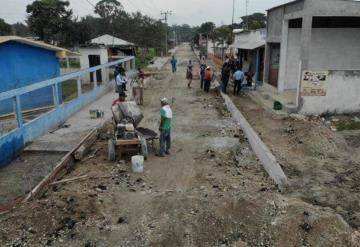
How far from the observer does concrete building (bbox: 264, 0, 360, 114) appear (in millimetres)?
15484

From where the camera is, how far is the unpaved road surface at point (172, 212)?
6.40 m

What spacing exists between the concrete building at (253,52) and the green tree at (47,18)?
23.2 m

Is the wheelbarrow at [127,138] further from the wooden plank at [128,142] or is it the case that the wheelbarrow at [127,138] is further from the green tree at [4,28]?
the green tree at [4,28]

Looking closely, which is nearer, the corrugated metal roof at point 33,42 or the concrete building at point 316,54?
the concrete building at point 316,54

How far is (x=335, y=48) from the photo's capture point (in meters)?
19.1

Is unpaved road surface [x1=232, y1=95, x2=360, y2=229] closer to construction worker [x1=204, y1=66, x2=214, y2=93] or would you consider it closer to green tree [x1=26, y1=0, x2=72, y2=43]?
construction worker [x1=204, y1=66, x2=214, y2=93]

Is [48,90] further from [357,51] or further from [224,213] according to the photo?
[357,51]

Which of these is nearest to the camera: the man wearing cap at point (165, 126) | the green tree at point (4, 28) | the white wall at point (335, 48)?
the man wearing cap at point (165, 126)

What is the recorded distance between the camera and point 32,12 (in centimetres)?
4609

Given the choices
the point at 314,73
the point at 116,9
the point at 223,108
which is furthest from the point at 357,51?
the point at 116,9

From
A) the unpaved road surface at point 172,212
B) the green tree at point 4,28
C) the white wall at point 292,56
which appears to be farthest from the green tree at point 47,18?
the unpaved road surface at point 172,212

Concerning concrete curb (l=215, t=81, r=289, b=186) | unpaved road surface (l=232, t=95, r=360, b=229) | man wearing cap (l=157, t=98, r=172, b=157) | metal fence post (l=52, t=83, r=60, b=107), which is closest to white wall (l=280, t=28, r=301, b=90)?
unpaved road surface (l=232, t=95, r=360, b=229)

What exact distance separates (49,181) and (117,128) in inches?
96.5

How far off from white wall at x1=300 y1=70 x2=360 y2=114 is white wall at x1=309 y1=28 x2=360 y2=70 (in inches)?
149
